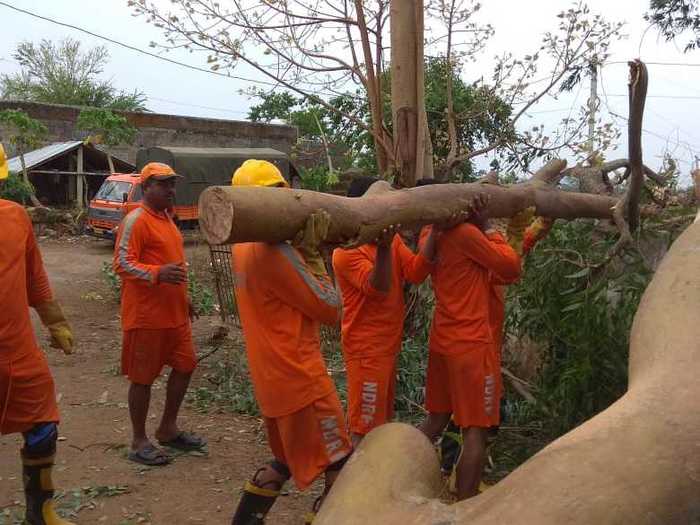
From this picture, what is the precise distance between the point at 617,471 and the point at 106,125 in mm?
20024

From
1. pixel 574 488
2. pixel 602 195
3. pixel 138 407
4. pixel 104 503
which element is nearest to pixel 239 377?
pixel 138 407

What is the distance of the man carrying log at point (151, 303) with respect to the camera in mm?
4840

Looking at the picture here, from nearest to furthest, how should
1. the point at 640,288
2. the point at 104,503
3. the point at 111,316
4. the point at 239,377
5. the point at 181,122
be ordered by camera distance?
the point at 640,288
the point at 104,503
the point at 239,377
the point at 111,316
the point at 181,122

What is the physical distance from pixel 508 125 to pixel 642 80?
16.2 feet

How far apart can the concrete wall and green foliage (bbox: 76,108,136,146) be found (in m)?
1.26

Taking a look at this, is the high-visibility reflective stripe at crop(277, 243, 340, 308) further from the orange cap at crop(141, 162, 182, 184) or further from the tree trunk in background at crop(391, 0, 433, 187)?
the tree trunk in background at crop(391, 0, 433, 187)

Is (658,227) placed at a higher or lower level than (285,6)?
lower

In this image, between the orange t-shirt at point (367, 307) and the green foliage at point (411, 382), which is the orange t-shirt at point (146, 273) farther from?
the green foliage at point (411, 382)

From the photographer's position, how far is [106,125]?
20000 mm

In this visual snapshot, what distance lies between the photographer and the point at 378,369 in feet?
13.3

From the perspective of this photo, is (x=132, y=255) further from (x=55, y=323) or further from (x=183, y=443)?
(x=183, y=443)

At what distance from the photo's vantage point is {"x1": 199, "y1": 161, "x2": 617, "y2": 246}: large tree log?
2.81 metres

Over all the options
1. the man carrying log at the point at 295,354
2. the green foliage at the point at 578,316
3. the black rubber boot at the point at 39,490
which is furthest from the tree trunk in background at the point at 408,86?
the black rubber boot at the point at 39,490

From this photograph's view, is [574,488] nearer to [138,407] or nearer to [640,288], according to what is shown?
[640,288]
